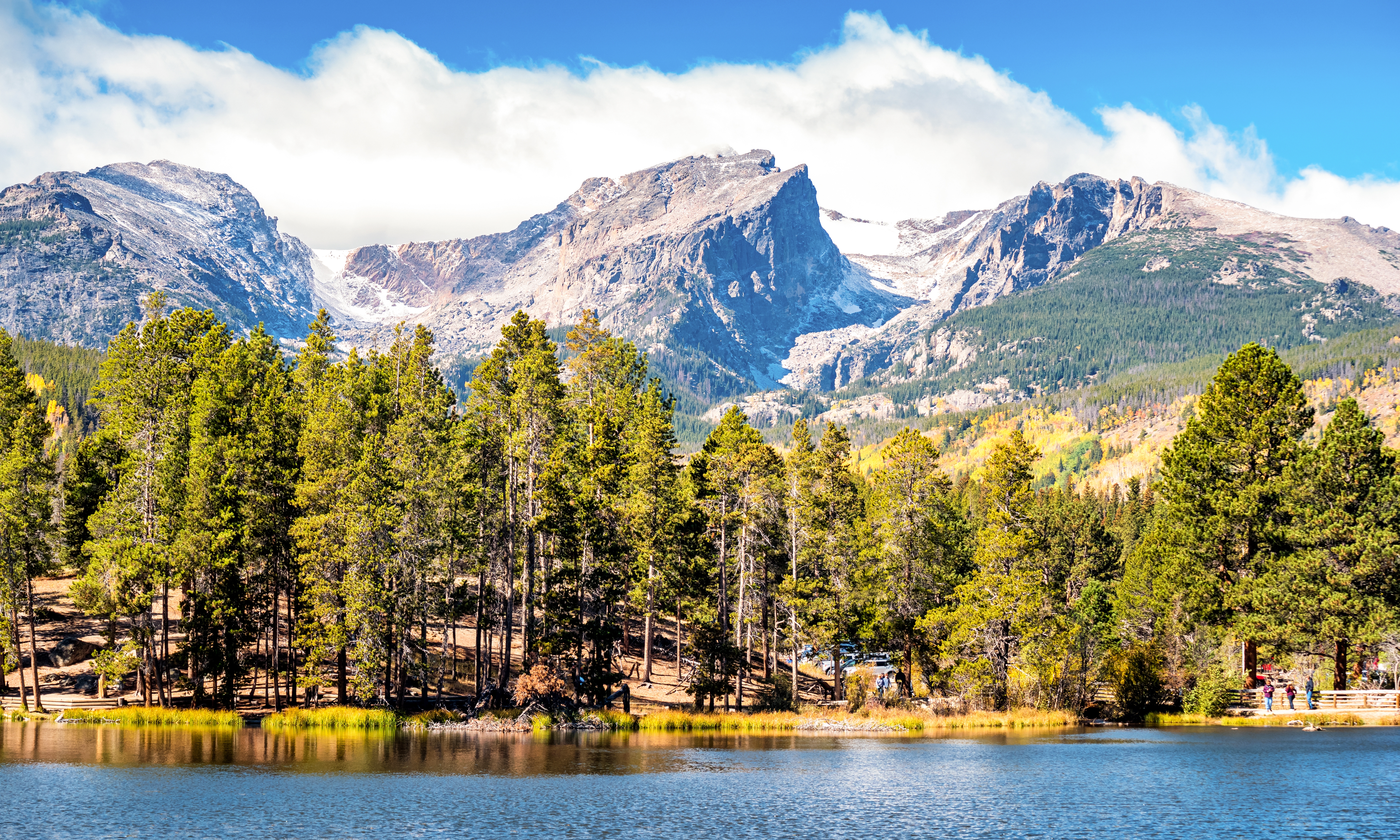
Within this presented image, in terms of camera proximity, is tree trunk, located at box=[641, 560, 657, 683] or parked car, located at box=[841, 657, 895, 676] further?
parked car, located at box=[841, 657, 895, 676]

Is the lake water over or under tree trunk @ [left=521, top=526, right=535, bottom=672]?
under

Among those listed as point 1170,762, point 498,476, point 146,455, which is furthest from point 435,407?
point 1170,762

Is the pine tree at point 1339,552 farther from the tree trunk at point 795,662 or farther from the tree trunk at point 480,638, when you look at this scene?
the tree trunk at point 480,638

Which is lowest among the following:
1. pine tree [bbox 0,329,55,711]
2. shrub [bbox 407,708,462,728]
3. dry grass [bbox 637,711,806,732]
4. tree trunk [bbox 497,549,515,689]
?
dry grass [bbox 637,711,806,732]

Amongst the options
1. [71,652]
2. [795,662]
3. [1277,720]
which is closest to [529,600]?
[795,662]

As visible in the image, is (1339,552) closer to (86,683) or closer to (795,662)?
(795,662)

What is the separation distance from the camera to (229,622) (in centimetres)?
5891

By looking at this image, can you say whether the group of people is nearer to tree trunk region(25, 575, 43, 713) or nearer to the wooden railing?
the wooden railing

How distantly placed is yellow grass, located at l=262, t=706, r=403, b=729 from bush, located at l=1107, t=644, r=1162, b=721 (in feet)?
150

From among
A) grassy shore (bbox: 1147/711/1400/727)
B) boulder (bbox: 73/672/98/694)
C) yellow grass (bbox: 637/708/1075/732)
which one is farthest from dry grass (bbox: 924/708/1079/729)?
boulder (bbox: 73/672/98/694)

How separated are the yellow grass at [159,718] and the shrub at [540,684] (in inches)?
613

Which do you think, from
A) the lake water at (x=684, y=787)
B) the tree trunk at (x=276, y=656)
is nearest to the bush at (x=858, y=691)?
the lake water at (x=684, y=787)

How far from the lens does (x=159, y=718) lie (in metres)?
58.4

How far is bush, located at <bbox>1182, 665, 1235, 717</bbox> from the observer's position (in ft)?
217
